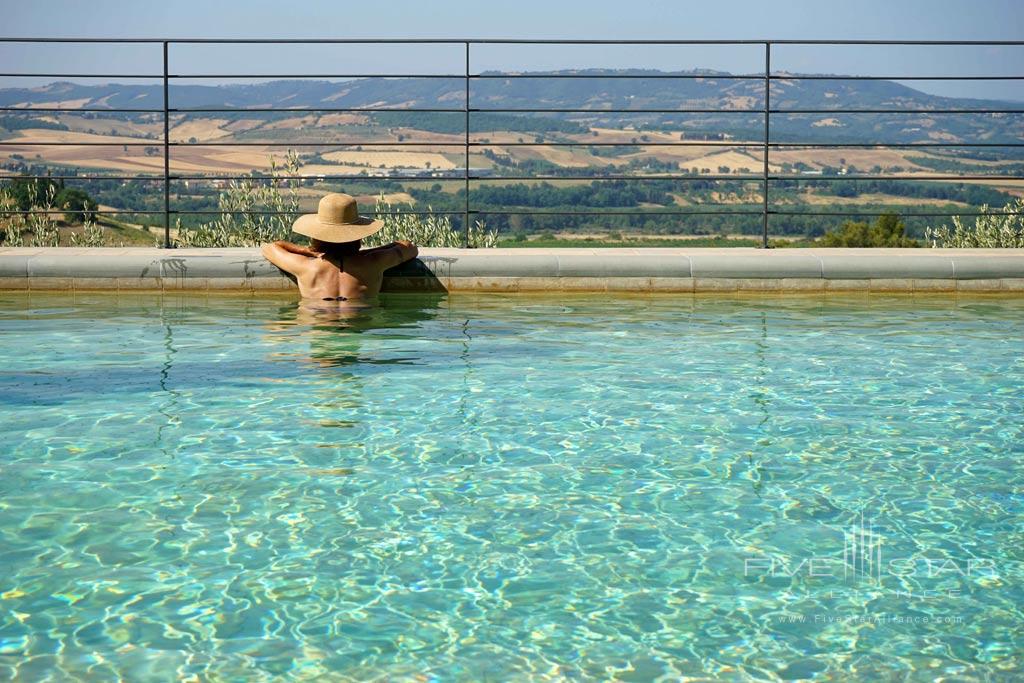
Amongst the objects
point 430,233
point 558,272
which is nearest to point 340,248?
point 558,272

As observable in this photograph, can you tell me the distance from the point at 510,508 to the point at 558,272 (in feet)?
15.9

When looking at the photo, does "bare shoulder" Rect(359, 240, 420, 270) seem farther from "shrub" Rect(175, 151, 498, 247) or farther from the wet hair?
"shrub" Rect(175, 151, 498, 247)

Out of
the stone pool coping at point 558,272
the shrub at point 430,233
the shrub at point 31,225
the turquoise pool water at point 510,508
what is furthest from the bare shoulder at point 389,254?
the shrub at point 31,225

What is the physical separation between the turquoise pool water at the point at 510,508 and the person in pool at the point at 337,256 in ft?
3.56

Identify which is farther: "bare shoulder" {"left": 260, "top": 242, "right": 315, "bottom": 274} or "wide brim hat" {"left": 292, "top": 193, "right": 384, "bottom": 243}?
"bare shoulder" {"left": 260, "top": 242, "right": 315, "bottom": 274}

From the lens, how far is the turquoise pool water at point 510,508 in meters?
2.83

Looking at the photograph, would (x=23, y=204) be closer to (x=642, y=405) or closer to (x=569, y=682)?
(x=642, y=405)

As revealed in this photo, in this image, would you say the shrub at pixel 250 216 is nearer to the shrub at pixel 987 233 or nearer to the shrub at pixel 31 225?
the shrub at pixel 31 225

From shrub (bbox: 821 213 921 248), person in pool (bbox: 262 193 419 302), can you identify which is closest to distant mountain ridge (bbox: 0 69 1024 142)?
shrub (bbox: 821 213 921 248)

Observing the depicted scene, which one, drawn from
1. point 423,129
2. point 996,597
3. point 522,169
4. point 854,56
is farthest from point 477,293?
point 423,129

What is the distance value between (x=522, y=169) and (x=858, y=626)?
289 feet

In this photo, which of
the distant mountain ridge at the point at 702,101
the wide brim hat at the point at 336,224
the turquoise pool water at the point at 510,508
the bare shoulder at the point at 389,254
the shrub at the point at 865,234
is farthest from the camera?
the distant mountain ridge at the point at 702,101

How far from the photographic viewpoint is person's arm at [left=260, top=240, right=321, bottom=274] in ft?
26.9

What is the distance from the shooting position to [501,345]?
680 cm
